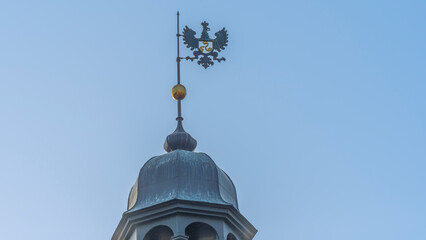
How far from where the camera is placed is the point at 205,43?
24719 millimetres

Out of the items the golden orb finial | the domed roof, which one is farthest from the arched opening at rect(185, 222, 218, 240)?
the golden orb finial

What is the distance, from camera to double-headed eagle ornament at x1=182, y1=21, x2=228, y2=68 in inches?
958

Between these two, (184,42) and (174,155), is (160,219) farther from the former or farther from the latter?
(184,42)

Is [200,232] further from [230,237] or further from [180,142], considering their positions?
[180,142]

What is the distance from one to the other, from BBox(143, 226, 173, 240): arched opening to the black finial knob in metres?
2.31

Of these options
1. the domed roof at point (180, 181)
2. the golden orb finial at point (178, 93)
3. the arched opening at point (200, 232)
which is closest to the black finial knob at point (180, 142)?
the domed roof at point (180, 181)

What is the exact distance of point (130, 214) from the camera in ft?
69.3

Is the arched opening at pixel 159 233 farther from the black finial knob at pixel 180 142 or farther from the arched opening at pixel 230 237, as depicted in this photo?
the black finial knob at pixel 180 142

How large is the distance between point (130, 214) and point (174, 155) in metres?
Result: 1.81

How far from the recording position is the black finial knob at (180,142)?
74.7ft

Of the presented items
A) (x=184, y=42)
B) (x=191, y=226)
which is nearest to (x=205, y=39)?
(x=184, y=42)

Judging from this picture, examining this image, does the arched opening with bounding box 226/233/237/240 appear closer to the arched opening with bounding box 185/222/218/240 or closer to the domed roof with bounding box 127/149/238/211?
the arched opening with bounding box 185/222/218/240

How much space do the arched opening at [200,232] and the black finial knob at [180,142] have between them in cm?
223

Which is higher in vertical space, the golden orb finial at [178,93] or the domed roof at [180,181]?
the golden orb finial at [178,93]
